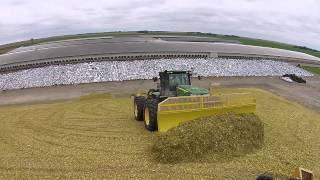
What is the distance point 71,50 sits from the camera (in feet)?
148

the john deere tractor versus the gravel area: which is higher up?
the john deere tractor

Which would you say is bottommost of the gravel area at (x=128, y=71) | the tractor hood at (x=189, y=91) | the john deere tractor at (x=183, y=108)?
the gravel area at (x=128, y=71)

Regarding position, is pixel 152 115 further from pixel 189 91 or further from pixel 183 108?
pixel 189 91

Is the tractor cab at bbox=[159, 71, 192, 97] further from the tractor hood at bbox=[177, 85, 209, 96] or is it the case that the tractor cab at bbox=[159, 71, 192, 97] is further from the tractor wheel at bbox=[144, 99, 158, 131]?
the tractor wheel at bbox=[144, 99, 158, 131]

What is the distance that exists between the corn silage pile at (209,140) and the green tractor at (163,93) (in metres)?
1.91

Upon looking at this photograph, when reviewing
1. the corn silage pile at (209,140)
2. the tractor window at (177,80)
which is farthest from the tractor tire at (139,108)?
the corn silage pile at (209,140)

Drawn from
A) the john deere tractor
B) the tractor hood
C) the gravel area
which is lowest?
the gravel area

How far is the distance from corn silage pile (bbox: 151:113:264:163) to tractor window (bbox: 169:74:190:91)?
3.41m

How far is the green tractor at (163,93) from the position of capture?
49.4ft

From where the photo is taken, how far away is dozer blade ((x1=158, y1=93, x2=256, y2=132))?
13.9 m

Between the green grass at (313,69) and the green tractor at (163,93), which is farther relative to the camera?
the green grass at (313,69)

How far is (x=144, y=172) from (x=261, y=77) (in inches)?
1145

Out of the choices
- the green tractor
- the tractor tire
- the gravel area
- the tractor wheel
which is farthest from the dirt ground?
the tractor wheel

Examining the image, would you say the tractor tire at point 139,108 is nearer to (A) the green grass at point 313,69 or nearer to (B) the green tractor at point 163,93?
(B) the green tractor at point 163,93
